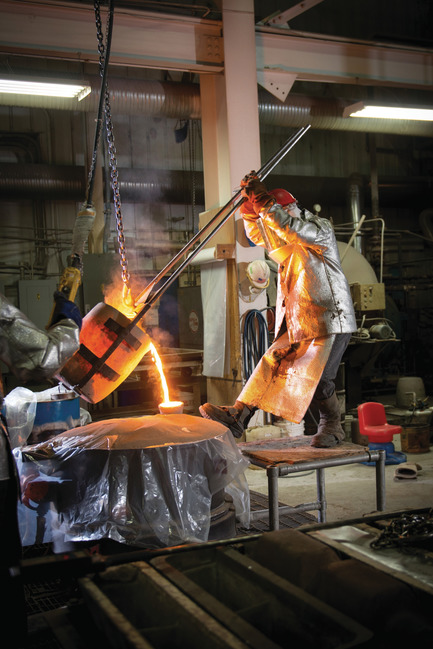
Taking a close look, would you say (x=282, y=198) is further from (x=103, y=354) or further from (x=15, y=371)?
(x=15, y=371)

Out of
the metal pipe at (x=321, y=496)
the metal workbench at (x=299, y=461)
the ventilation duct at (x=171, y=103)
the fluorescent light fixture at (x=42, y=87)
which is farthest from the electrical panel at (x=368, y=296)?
the fluorescent light fixture at (x=42, y=87)

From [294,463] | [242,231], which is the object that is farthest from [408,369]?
[294,463]

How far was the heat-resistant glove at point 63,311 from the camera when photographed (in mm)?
2678

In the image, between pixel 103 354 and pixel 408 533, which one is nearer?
pixel 408 533

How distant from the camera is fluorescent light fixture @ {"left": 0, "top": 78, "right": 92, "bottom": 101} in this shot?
5.00 meters

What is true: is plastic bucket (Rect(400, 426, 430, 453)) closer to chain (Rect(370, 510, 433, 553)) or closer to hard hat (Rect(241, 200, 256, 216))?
hard hat (Rect(241, 200, 256, 216))

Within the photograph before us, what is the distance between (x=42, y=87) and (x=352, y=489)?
14.4ft

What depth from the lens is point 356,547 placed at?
1688 millimetres

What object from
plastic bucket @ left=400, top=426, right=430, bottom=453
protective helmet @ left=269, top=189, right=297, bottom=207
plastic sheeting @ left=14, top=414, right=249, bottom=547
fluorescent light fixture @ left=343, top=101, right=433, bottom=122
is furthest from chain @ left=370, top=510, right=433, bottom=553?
fluorescent light fixture @ left=343, top=101, right=433, bottom=122

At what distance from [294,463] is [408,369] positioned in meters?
8.72

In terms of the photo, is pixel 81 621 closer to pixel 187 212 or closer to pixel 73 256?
pixel 73 256

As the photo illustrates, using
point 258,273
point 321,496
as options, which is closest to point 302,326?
point 321,496

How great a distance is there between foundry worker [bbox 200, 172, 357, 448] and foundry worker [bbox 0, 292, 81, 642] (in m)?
1.75

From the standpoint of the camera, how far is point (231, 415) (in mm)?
4000
